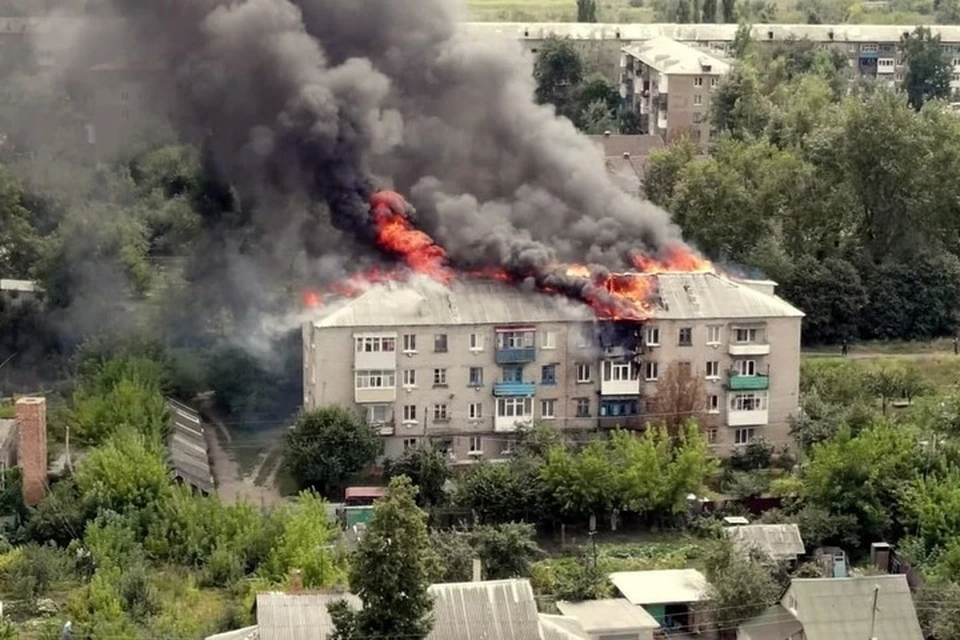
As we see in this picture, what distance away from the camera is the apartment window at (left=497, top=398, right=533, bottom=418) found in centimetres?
3341

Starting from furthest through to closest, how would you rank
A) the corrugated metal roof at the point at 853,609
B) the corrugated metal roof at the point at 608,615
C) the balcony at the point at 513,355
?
the balcony at the point at 513,355 < the corrugated metal roof at the point at 608,615 < the corrugated metal roof at the point at 853,609

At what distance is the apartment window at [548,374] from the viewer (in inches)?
1326

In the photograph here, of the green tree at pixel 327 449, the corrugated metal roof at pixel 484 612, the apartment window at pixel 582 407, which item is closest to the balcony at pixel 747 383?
the apartment window at pixel 582 407

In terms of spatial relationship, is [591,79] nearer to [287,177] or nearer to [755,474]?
[287,177]

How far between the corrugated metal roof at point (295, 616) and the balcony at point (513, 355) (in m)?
11.8

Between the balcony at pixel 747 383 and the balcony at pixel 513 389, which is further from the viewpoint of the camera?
the balcony at pixel 747 383

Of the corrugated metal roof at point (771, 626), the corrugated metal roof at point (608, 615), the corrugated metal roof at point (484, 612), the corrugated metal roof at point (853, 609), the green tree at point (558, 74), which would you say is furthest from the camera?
the green tree at point (558, 74)

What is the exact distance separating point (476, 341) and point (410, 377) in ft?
4.57

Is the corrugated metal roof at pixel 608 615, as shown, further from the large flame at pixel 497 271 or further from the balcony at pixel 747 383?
the large flame at pixel 497 271

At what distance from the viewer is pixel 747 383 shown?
34031 mm

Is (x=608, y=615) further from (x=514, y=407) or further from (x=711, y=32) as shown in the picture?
(x=711, y=32)

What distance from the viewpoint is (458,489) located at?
30.4 meters

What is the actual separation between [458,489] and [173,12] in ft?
50.0

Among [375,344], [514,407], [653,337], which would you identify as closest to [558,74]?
[653,337]
